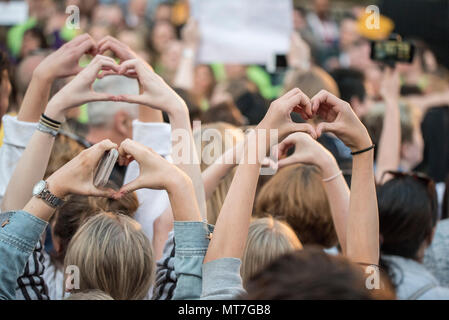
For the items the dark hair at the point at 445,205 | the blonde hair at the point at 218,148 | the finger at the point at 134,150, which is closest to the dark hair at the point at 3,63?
the blonde hair at the point at 218,148

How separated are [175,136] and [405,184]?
1015 mm

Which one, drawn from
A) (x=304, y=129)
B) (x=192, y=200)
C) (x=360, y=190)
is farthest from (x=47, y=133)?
(x=360, y=190)

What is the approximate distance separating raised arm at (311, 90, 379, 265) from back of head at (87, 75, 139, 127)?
1194 mm

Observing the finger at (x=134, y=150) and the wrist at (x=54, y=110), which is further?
the wrist at (x=54, y=110)

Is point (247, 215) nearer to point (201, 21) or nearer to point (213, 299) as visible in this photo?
point (213, 299)

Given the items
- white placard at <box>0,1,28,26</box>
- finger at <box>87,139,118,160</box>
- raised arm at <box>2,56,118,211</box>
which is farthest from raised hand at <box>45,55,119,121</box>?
white placard at <box>0,1,28,26</box>

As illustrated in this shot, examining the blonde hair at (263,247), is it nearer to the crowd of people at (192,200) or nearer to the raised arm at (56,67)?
the crowd of people at (192,200)

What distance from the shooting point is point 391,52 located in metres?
3.29

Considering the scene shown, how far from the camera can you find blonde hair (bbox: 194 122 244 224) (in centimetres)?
238

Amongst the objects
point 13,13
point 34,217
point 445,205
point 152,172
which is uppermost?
point 13,13

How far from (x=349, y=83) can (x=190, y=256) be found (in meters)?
3.41

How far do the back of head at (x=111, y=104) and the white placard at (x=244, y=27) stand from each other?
1.57 metres

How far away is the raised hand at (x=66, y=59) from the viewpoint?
1.93 metres

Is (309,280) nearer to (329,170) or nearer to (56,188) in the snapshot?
(56,188)
